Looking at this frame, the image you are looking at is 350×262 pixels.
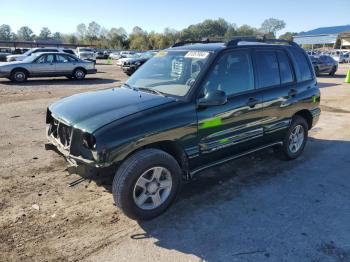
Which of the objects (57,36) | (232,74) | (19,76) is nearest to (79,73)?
(19,76)

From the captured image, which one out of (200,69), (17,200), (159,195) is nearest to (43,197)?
(17,200)

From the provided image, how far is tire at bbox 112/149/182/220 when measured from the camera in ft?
11.8

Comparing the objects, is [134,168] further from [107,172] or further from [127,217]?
[127,217]

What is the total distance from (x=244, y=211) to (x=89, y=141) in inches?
79.2

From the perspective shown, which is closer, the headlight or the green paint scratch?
the headlight

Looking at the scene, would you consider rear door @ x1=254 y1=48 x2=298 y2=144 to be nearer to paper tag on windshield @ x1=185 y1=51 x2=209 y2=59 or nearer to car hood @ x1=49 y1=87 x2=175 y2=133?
paper tag on windshield @ x1=185 y1=51 x2=209 y2=59

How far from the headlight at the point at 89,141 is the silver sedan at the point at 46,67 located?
50.5 feet

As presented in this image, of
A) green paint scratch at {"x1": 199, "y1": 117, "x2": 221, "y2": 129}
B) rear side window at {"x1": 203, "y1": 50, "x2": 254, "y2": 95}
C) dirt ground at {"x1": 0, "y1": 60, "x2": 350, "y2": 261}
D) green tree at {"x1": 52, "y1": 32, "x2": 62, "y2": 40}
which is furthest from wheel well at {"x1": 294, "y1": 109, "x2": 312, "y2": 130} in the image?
green tree at {"x1": 52, "y1": 32, "x2": 62, "y2": 40}

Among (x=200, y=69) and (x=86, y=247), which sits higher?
(x=200, y=69)

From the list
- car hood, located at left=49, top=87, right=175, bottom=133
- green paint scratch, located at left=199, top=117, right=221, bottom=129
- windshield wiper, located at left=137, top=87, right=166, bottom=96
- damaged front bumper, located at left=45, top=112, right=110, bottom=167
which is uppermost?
windshield wiper, located at left=137, top=87, right=166, bottom=96

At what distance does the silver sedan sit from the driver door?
15221 millimetres

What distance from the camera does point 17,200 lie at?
430 cm

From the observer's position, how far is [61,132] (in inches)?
158

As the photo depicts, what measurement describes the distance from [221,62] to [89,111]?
A: 5.89 ft
